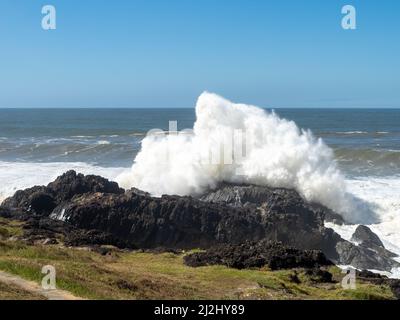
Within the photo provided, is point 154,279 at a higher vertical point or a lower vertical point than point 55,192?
lower

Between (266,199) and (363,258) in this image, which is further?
(266,199)

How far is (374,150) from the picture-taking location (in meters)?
65.7

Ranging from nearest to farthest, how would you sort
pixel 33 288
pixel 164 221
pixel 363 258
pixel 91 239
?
pixel 33 288
pixel 91 239
pixel 363 258
pixel 164 221

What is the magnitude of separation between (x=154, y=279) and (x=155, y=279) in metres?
0.03

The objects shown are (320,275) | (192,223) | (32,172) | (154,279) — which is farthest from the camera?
(32,172)

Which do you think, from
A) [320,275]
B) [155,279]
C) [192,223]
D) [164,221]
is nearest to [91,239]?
[164,221]

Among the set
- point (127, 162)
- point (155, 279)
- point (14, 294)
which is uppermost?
point (14, 294)

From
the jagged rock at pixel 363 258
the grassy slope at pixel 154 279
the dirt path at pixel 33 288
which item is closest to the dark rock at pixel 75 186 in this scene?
the grassy slope at pixel 154 279

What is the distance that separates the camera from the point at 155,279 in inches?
649

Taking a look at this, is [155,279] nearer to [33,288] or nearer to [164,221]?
[33,288]

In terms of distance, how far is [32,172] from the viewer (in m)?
47.5

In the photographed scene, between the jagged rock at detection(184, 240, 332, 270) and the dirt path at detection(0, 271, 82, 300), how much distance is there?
A: 6.68 meters

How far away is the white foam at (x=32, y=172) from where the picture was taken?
130 ft

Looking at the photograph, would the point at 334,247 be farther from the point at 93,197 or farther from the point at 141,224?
the point at 93,197
